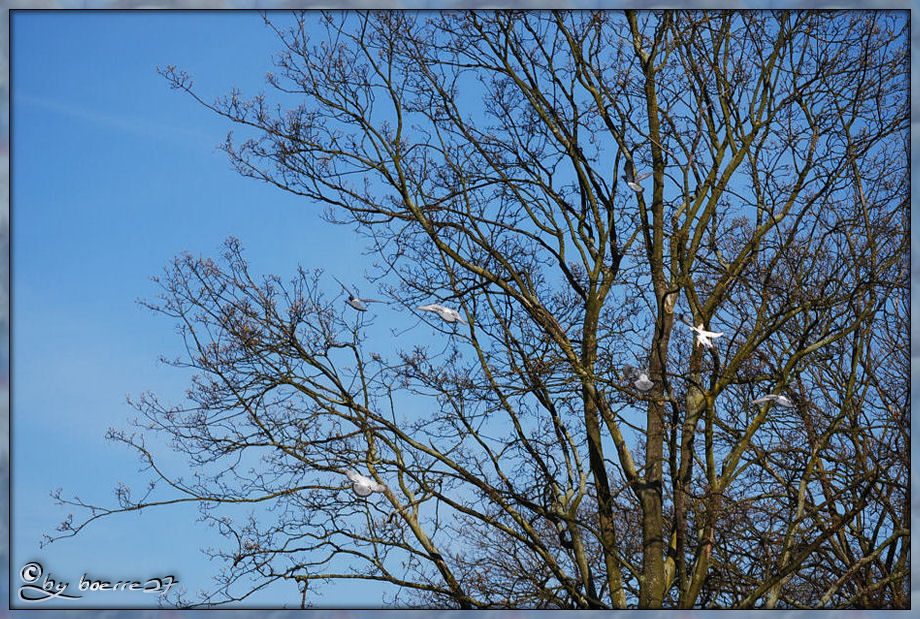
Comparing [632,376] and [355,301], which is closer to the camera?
[632,376]

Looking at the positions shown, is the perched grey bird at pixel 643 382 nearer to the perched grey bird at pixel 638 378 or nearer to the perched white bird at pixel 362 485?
the perched grey bird at pixel 638 378

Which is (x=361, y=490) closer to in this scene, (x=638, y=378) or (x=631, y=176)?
(x=638, y=378)

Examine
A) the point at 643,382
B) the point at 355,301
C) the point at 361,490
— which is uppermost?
the point at 355,301

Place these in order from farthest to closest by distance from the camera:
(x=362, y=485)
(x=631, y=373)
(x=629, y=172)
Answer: (x=629, y=172) < (x=631, y=373) < (x=362, y=485)

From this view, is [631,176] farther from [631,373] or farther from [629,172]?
[631,373]

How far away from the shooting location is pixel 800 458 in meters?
5.23

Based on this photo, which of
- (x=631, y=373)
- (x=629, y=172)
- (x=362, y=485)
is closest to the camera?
(x=362, y=485)

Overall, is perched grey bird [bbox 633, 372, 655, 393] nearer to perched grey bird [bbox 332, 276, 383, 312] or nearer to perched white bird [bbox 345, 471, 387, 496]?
perched white bird [bbox 345, 471, 387, 496]

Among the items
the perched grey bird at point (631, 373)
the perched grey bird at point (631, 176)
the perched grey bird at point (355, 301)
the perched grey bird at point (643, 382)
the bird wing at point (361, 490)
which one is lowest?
the bird wing at point (361, 490)

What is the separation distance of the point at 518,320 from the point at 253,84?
1.68 metres

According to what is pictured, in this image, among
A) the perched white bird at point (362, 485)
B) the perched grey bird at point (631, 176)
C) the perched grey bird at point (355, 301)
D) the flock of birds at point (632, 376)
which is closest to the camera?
the flock of birds at point (632, 376)

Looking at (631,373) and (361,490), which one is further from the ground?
(631,373)

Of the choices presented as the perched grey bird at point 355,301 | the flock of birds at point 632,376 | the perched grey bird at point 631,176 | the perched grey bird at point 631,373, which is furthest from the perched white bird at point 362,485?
the perched grey bird at point 631,176

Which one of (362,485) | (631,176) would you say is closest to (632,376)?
(631,176)
